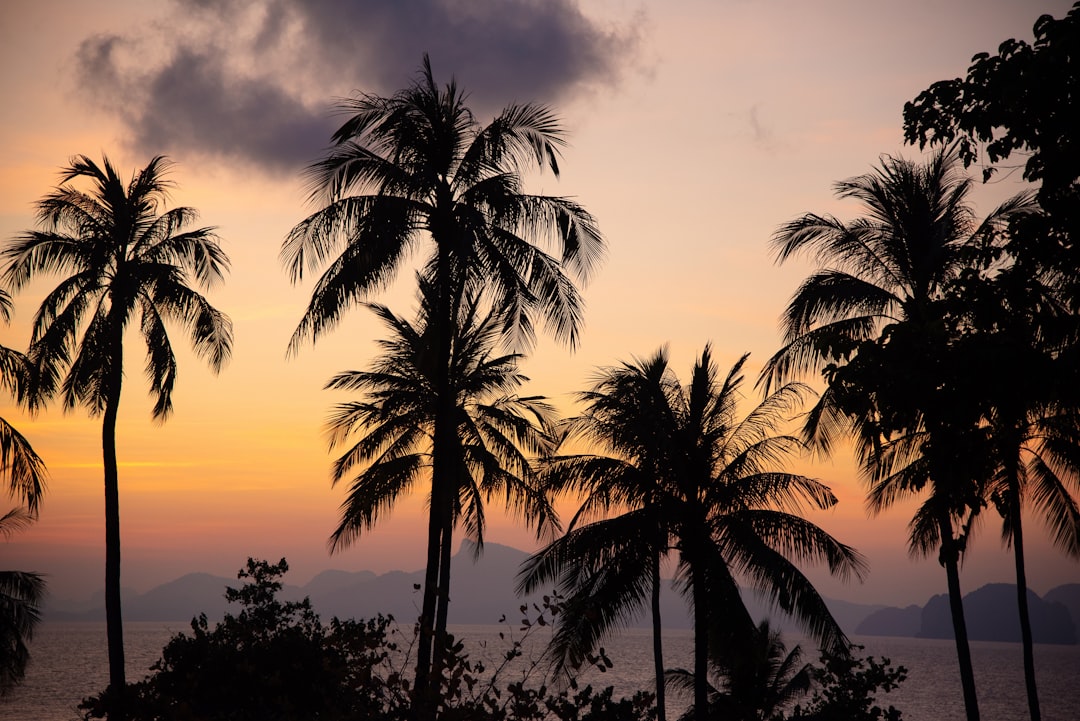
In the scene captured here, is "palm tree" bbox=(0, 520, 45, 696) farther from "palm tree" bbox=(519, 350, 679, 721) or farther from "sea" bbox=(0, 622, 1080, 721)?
"sea" bbox=(0, 622, 1080, 721)

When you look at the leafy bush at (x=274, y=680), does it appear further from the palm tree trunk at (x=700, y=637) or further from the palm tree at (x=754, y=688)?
the palm tree at (x=754, y=688)

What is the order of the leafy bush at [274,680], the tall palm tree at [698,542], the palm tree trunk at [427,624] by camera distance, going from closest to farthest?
the palm tree trunk at [427,624] → the leafy bush at [274,680] → the tall palm tree at [698,542]

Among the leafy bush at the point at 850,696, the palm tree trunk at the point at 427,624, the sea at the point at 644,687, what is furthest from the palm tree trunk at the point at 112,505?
the sea at the point at 644,687

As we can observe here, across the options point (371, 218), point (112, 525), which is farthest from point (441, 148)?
point (112, 525)

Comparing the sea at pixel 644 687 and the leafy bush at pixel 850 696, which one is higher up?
the leafy bush at pixel 850 696

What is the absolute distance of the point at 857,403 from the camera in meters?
10.6

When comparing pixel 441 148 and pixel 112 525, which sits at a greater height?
pixel 441 148

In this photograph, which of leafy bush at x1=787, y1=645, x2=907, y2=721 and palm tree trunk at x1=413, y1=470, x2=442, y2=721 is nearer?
palm tree trunk at x1=413, y1=470, x2=442, y2=721

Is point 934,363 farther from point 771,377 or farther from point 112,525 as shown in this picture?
point 112,525

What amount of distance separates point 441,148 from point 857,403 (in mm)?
10289

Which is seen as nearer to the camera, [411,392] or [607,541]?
[607,541]

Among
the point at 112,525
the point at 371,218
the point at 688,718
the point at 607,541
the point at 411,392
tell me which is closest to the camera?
the point at 371,218

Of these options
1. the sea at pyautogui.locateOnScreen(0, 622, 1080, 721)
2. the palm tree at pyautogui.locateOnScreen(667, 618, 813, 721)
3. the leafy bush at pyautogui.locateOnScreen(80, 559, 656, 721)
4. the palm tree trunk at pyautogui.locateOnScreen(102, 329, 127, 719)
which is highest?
the palm tree trunk at pyautogui.locateOnScreen(102, 329, 127, 719)

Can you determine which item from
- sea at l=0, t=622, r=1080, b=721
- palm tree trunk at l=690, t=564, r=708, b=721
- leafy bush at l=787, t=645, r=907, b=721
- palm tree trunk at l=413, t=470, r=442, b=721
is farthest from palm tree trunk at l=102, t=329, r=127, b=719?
sea at l=0, t=622, r=1080, b=721
